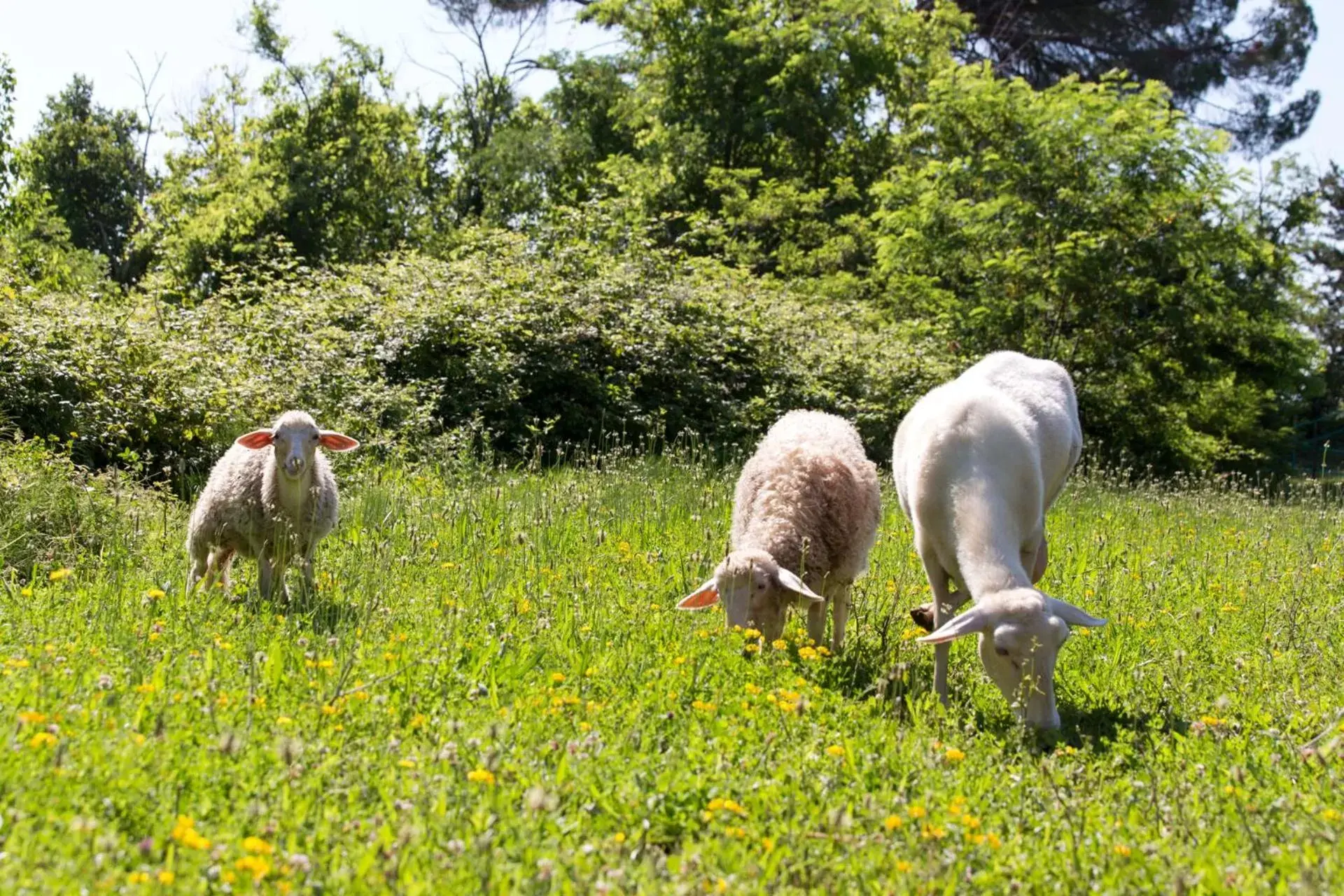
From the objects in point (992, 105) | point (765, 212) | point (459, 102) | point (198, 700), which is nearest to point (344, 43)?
point (459, 102)

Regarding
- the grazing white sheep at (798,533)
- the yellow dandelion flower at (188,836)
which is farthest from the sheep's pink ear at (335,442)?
the yellow dandelion flower at (188,836)

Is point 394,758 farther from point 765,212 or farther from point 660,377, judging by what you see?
point 765,212

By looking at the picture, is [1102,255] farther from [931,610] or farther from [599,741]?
[599,741]

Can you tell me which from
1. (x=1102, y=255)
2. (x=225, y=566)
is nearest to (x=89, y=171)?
(x=1102, y=255)

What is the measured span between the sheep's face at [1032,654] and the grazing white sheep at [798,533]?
43.0 inches

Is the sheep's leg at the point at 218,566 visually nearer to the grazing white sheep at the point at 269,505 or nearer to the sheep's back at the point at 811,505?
the grazing white sheep at the point at 269,505

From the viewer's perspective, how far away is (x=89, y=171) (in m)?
40.8

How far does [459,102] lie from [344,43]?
4.01m

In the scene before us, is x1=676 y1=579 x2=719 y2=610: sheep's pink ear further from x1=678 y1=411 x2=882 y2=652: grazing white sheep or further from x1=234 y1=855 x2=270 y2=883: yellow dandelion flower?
x1=234 y1=855 x2=270 y2=883: yellow dandelion flower

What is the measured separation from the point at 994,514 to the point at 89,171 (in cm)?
4258

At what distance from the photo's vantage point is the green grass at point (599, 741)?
3.33 m

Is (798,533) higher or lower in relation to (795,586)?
higher

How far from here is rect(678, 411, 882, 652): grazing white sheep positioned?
20.1 feet

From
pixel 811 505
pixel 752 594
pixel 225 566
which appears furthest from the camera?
pixel 225 566
